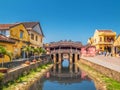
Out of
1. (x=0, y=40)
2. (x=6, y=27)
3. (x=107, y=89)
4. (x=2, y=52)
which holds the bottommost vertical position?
(x=107, y=89)

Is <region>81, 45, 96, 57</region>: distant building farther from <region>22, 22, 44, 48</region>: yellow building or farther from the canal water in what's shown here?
the canal water

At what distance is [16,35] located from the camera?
40.0 m

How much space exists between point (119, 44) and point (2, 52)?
36780 millimetres

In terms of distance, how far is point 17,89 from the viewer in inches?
750

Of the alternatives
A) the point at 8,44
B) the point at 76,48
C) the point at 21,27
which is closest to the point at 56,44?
the point at 76,48

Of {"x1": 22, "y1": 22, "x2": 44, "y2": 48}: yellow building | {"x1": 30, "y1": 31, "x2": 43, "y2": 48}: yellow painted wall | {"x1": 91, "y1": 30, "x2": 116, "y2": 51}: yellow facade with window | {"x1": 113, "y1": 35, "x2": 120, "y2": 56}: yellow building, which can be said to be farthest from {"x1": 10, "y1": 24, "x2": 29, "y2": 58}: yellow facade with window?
{"x1": 91, "y1": 30, "x2": 116, "y2": 51}: yellow facade with window

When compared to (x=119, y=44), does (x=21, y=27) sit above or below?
above

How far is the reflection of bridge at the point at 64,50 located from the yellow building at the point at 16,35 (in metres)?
22.4

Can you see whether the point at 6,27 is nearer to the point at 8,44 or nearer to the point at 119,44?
the point at 8,44

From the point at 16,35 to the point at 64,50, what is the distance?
95.3ft

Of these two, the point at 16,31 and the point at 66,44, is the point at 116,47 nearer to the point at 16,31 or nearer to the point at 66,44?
the point at 66,44

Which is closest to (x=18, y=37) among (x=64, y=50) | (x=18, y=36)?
(x=18, y=36)

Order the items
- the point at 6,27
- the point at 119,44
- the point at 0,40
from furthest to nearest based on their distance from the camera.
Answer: the point at 119,44 < the point at 6,27 < the point at 0,40

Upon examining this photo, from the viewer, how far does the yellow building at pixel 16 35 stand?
37069mm
